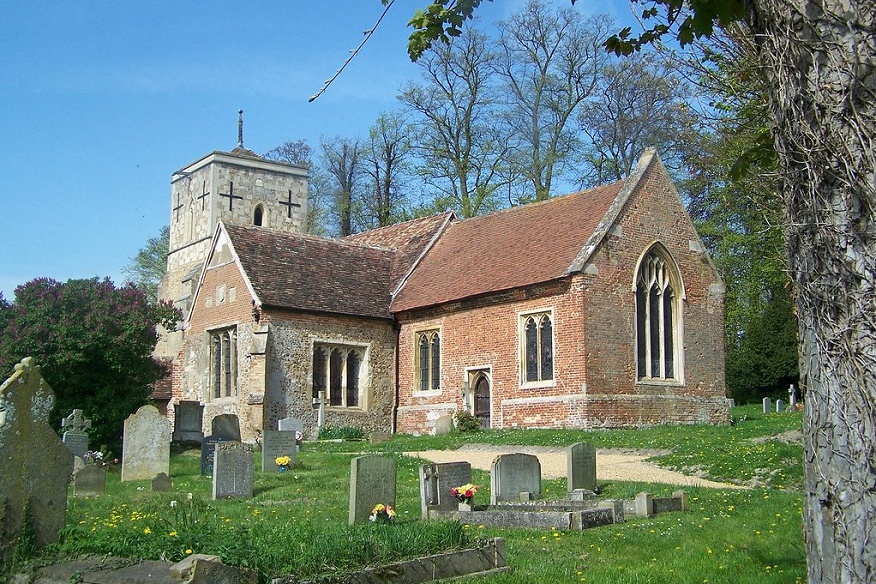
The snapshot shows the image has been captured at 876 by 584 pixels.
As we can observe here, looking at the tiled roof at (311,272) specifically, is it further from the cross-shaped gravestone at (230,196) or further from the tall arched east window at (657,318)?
the cross-shaped gravestone at (230,196)

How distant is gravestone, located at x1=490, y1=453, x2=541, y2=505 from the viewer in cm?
1363

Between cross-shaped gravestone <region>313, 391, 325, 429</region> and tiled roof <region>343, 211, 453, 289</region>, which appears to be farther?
tiled roof <region>343, 211, 453, 289</region>

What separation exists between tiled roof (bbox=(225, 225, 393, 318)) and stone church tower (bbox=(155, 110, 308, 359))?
18499 millimetres

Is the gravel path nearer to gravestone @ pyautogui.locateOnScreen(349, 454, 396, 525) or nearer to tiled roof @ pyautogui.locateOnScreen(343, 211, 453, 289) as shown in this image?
gravestone @ pyautogui.locateOnScreen(349, 454, 396, 525)

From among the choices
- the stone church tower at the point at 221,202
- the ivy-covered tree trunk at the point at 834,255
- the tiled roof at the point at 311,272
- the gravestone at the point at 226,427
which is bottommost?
the gravestone at the point at 226,427

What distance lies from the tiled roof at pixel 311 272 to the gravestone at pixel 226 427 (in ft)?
22.0

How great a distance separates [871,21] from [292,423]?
22094mm

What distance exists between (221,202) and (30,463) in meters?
43.1

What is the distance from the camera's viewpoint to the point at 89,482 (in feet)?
52.2

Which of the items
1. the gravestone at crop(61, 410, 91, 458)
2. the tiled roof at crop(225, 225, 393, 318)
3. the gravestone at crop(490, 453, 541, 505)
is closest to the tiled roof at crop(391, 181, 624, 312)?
the tiled roof at crop(225, 225, 393, 318)

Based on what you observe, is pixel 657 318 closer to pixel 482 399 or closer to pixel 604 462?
pixel 482 399

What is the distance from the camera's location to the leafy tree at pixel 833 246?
3.77 meters

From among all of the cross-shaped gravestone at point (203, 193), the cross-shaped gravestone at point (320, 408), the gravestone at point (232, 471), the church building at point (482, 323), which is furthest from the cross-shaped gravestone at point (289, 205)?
the gravestone at point (232, 471)

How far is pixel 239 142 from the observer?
56.6 metres
